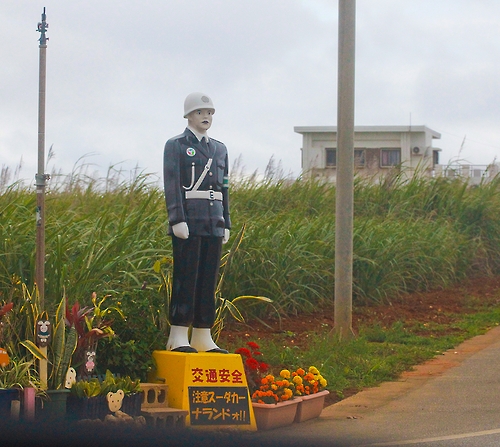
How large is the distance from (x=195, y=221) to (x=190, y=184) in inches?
11.8

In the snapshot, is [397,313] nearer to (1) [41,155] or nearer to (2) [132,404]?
(2) [132,404]

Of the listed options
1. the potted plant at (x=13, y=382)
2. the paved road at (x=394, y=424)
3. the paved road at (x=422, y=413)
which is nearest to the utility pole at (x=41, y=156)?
the potted plant at (x=13, y=382)

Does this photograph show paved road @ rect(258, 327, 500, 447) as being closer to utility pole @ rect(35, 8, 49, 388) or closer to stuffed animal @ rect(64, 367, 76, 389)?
stuffed animal @ rect(64, 367, 76, 389)

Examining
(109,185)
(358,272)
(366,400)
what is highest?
(109,185)

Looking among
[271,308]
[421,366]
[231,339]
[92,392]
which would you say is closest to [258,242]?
[271,308]

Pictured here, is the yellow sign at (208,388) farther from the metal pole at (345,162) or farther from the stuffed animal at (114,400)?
the metal pole at (345,162)

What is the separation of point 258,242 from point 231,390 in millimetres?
5217

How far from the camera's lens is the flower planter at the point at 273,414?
22.7 feet

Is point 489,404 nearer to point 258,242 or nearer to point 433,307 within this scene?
point 258,242

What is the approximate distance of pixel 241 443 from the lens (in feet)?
18.6

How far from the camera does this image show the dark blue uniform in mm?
7172

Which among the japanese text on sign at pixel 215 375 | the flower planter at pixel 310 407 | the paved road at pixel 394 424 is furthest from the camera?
the flower planter at pixel 310 407

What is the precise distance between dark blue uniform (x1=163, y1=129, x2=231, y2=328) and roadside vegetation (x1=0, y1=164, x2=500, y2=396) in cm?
38

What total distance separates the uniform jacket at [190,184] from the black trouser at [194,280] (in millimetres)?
120
